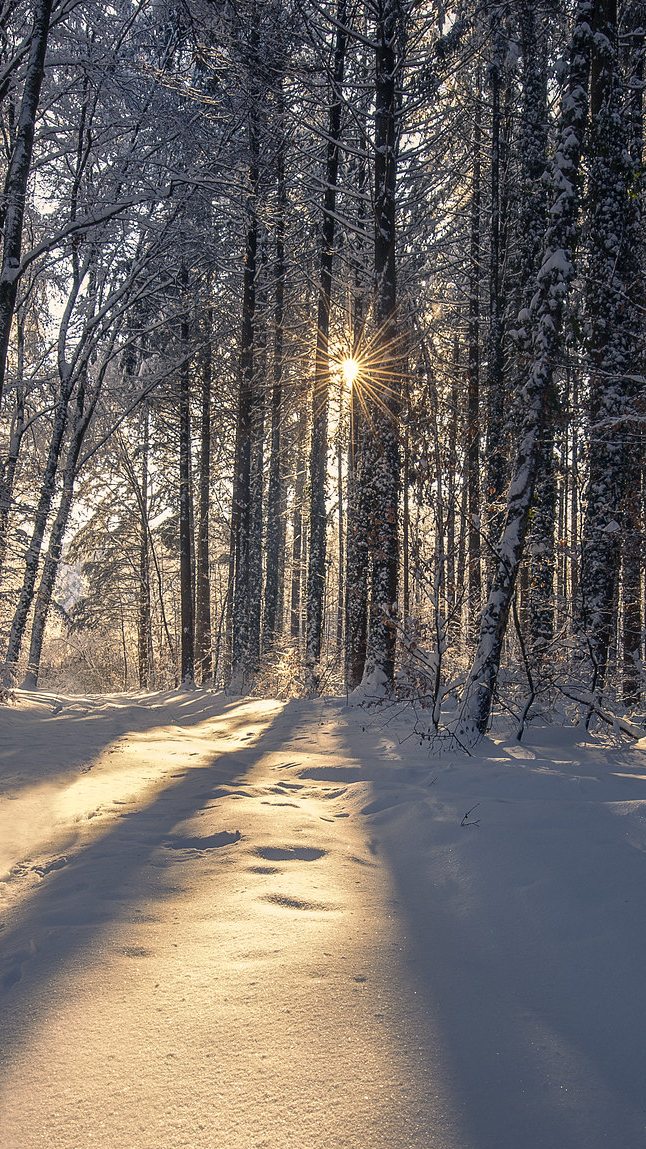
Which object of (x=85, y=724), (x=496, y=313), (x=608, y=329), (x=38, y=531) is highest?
(x=496, y=313)

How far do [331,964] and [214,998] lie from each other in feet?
1.41

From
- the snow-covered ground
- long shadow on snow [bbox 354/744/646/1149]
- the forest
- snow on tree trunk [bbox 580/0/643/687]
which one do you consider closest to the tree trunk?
the forest

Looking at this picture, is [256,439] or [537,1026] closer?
[537,1026]

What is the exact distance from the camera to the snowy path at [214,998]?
1461mm

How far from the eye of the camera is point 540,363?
17.6 ft

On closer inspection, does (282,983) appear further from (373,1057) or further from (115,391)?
(115,391)

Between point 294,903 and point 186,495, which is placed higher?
point 186,495

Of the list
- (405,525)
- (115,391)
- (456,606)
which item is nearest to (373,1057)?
(456,606)

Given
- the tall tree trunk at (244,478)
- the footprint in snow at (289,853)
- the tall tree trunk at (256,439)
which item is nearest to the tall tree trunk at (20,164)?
the tall tree trunk at (256,439)

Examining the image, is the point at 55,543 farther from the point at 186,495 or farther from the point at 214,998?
the point at 214,998

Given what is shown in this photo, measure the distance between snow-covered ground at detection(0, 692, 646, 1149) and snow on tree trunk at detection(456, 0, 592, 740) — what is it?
4.18ft

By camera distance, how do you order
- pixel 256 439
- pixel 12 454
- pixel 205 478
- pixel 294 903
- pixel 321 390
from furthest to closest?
1. pixel 205 478
2. pixel 256 439
3. pixel 12 454
4. pixel 321 390
5. pixel 294 903

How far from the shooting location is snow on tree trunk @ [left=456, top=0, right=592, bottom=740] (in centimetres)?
528

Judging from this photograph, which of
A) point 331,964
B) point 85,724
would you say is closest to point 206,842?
point 331,964
